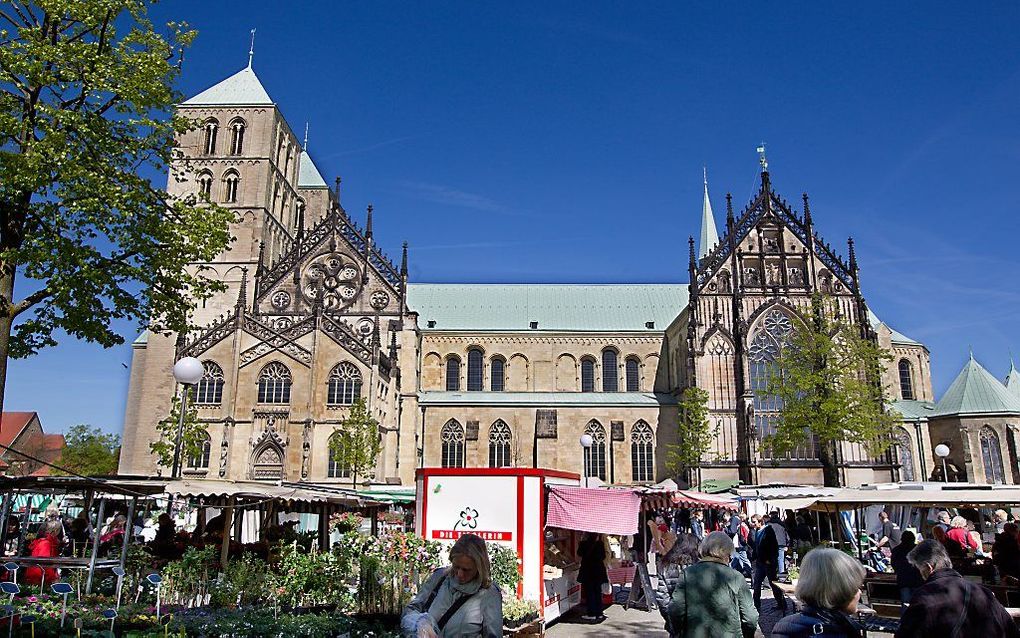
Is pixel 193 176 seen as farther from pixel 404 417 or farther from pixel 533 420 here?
pixel 533 420

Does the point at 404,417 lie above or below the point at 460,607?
above

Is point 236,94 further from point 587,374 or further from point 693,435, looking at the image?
point 693,435

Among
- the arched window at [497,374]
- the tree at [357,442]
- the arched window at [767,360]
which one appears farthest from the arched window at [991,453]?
the tree at [357,442]

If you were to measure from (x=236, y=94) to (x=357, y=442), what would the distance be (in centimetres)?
3028

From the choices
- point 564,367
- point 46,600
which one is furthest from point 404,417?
point 46,600

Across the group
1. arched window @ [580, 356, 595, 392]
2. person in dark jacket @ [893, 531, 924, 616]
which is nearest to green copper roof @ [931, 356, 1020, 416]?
arched window @ [580, 356, 595, 392]

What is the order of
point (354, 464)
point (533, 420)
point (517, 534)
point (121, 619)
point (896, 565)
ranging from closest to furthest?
point (121, 619) → point (896, 565) → point (517, 534) → point (354, 464) → point (533, 420)

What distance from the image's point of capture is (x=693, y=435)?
43719 mm

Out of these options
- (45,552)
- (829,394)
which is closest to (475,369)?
(829,394)

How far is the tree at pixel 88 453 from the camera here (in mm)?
73375

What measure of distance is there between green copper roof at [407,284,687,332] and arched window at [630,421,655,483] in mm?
7999

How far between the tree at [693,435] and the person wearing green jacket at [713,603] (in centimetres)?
3806

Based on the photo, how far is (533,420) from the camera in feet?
162

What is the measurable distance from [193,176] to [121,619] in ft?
157
